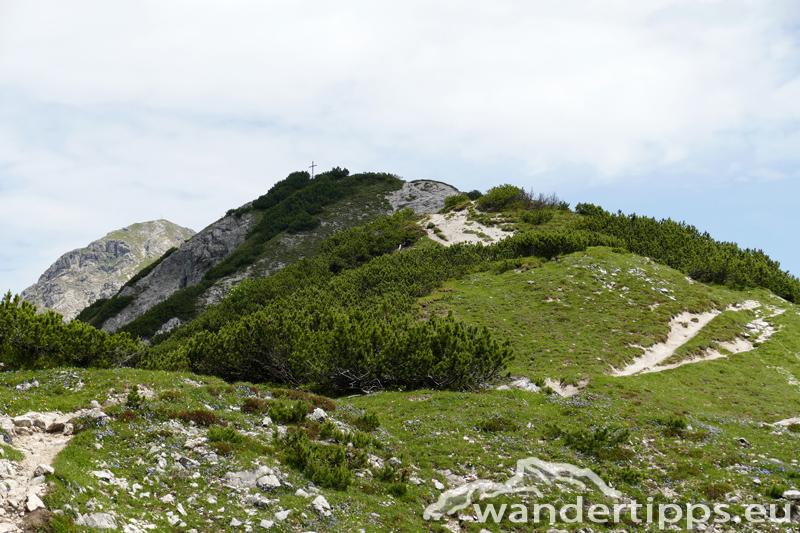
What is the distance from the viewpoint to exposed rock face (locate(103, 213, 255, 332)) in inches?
3374

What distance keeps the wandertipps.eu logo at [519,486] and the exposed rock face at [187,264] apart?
3193 inches

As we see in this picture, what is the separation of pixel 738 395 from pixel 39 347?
3866 cm

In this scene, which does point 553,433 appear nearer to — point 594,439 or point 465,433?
point 594,439

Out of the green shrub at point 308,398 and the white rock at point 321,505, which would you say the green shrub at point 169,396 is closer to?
the green shrub at point 308,398

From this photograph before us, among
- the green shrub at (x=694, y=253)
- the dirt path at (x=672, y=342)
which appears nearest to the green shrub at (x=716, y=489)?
the dirt path at (x=672, y=342)

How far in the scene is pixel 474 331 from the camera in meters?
31.3

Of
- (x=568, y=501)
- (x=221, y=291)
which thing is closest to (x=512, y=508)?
(x=568, y=501)

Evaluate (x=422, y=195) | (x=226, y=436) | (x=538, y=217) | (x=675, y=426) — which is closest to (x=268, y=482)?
(x=226, y=436)

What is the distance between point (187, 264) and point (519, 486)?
308ft

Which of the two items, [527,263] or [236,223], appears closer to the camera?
[527,263]

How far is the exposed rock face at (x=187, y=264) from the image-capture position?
8569 cm

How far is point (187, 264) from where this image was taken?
9556cm

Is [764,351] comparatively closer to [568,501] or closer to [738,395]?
[738,395]

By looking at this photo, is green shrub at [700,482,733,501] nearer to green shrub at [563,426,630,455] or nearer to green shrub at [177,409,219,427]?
green shrub at [563,426,630,455]
